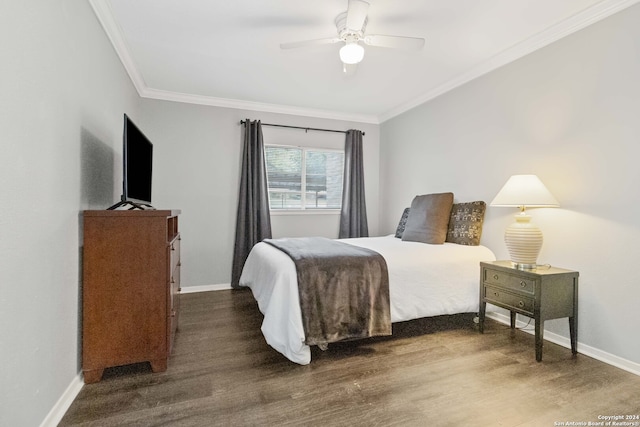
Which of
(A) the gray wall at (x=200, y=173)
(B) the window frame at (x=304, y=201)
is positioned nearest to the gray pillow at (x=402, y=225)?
(B) the window frame at (x=304, y=201)

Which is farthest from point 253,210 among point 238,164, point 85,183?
point 85,183

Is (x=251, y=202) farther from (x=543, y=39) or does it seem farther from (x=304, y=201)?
(x=543, y=39)

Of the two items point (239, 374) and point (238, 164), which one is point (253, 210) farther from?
point (239, 374)

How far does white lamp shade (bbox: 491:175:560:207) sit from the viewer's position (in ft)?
7.73

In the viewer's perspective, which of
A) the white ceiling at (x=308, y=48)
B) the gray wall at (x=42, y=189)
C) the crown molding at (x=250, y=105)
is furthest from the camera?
the crown molding at (x=250, y=105)

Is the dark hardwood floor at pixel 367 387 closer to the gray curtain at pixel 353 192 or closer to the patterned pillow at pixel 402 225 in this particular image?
the patterned pillow at pixel 402 225

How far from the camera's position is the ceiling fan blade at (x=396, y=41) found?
2250 mm

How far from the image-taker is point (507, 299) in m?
2.46

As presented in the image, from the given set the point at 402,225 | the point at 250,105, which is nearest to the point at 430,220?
the point at 402,225

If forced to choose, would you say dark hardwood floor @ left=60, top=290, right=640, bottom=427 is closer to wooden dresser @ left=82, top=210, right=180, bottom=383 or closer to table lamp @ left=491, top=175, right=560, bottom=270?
wooden dresser @ left=82, top=210, right=180, bottom=383

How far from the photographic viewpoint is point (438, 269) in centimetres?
267

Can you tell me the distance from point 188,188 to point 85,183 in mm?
2055

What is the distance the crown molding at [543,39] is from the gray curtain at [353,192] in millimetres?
1261

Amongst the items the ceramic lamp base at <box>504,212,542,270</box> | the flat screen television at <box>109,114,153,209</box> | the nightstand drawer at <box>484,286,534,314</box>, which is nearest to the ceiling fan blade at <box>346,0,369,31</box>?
the flat screen television at <box>109,114,153,209</box>
